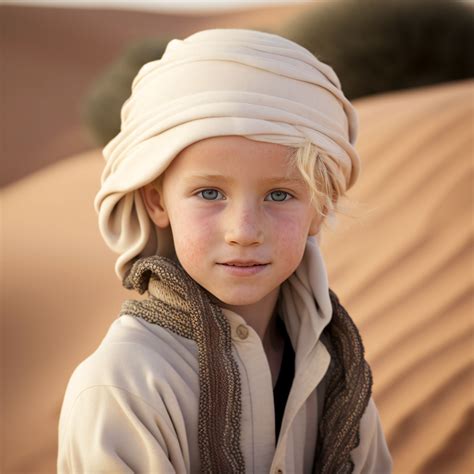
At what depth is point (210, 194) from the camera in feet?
8.30

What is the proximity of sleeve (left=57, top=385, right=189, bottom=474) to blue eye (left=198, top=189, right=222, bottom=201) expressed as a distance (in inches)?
24.2

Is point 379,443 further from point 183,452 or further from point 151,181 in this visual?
point 151,181

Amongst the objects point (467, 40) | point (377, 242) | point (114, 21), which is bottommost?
point (377, 242)

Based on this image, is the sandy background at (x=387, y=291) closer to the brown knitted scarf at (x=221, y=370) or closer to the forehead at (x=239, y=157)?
the brown knitted scarf at (x=221, y=370)

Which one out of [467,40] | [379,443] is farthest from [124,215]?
[467,40]

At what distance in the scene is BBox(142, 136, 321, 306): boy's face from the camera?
246 cm

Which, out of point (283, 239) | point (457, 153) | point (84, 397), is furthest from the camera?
point (457, 153)

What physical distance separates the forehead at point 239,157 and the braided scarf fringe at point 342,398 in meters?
0.71

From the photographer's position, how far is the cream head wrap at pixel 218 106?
2473 mm

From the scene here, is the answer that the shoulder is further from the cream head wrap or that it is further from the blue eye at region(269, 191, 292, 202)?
the blue eye at region(269, 191, 292, 202)

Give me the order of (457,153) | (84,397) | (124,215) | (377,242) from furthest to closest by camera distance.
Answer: (457,153), (377,242), (124,215), (84,397)

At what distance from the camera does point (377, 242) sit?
6.22m

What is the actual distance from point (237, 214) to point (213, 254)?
0.15 m

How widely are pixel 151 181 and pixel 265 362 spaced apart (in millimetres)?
674
